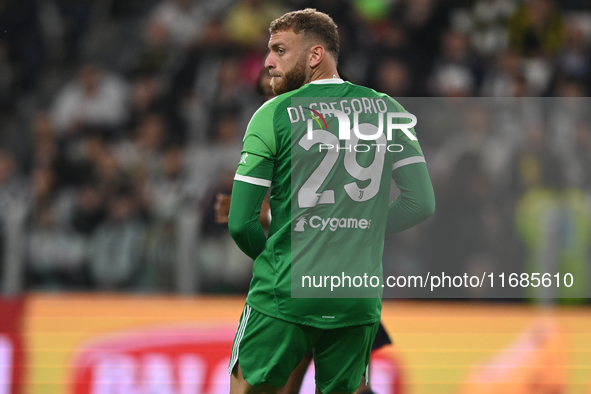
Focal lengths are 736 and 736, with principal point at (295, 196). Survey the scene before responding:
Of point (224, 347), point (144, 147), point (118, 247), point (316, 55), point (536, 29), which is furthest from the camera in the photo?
point (536, 29)

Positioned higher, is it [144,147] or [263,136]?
[144,147]

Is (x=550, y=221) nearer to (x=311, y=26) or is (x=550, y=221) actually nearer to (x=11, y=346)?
(x=311, y=26)

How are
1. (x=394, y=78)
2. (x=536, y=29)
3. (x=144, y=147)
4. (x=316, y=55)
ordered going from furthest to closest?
(x=536, y=29)
(x=144, y=147)
(x=394, y=78)
(x=316, y=55)

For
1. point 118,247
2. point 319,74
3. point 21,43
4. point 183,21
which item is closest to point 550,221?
point 319,74

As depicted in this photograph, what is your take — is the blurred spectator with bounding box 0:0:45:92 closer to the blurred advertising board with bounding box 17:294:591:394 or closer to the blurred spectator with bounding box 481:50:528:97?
the blurred advertising board with bounding box 17:294:591:394

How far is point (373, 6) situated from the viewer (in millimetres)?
7383

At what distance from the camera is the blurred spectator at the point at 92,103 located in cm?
695

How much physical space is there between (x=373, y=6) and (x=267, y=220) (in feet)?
15.5

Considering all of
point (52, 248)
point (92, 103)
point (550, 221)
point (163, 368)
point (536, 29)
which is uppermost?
point (536, 29)

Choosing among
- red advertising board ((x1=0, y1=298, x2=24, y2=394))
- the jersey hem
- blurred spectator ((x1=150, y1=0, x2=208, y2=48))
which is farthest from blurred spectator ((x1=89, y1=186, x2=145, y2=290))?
the jersey hem

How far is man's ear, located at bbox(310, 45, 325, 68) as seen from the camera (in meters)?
2.44

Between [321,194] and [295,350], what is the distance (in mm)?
512

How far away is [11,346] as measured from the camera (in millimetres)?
4430

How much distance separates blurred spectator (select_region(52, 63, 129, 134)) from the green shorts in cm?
488
